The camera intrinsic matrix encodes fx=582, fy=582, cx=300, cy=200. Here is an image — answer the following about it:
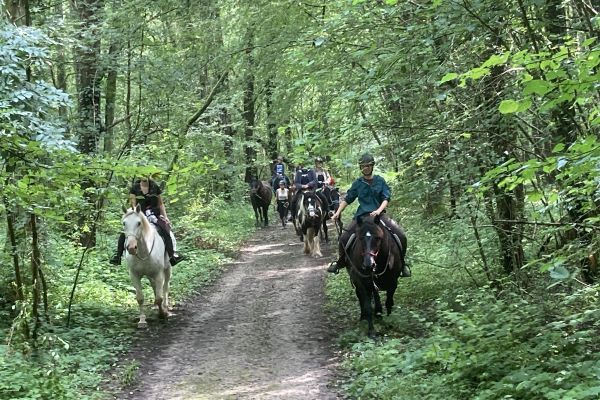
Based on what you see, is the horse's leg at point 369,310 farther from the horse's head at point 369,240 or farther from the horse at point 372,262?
the horse's head at point 369,240

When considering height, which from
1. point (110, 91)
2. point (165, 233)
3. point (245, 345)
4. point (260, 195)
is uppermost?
point (110, 91)

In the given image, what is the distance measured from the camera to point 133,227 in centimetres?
897

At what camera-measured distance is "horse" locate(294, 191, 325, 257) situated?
49.9ft

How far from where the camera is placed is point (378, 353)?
698cm

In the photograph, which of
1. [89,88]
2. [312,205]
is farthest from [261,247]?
[89,88]

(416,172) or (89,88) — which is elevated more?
(89,88)

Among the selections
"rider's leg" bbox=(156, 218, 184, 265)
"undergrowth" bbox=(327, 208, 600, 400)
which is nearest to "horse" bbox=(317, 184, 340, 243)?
"rider's leg" bbox=(156, 218, 184, 265)

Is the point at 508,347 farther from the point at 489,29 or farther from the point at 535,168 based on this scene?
the point at 489,29

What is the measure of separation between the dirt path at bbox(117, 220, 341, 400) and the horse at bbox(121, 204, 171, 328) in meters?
0.54

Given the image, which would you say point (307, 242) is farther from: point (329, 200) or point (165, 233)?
point (165, 233)

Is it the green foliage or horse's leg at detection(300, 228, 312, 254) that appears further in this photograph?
horse's leg at detection(300, 228, 312, 254)

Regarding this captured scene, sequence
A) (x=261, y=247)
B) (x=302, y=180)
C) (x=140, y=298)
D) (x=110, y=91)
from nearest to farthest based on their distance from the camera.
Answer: (x=140, y=298), (x=110, y=91), (x=302, y=180), (x=261, y=247)

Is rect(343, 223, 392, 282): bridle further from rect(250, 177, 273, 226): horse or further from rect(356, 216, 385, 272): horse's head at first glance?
rect(250, 177, 273, 226): horse

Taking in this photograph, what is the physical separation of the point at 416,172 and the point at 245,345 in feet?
11.6
